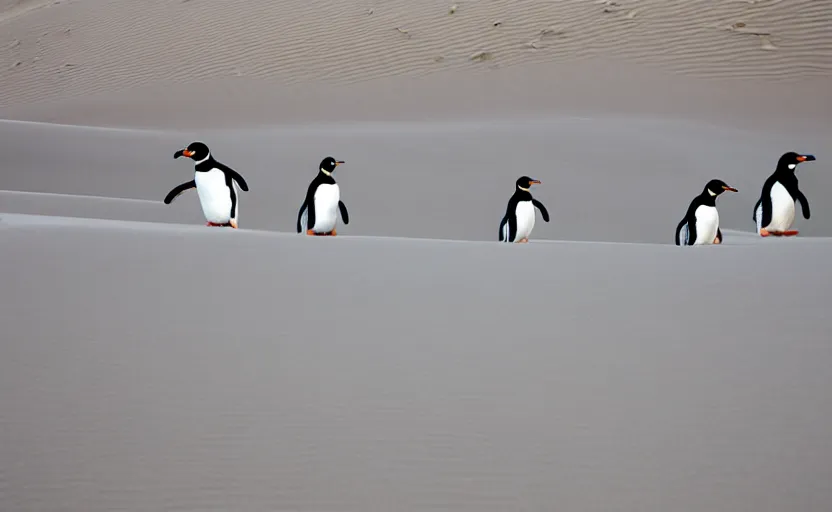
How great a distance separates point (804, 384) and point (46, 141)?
12276 mm

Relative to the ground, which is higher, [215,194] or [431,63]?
[431,63]

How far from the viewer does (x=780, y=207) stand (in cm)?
807

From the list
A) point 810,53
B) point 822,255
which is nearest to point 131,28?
point 810,53

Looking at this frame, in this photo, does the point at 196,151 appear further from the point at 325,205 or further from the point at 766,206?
the point at 766,206

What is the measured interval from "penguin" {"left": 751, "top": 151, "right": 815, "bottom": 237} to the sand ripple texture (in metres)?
9.91

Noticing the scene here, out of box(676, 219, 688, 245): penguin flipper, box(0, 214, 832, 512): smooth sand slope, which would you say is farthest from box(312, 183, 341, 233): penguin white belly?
box(676, 219, 688, 245): penguin flipper

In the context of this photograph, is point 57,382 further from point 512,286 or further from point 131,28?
point 131,28

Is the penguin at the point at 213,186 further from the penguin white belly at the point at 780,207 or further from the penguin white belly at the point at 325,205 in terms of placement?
the penguin white belly at the point at 780,207

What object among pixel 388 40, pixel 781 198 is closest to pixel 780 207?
pixel 781 198

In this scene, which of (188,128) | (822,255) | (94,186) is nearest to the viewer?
(822,255)

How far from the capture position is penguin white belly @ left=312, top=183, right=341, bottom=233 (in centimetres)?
709

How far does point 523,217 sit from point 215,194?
249 cm

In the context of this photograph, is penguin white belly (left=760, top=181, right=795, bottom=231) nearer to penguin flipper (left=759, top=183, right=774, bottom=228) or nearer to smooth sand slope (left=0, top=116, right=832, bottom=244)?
penguin flipper (left=759, top=183, right=774, bottom=228)

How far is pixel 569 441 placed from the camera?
2.62 m
